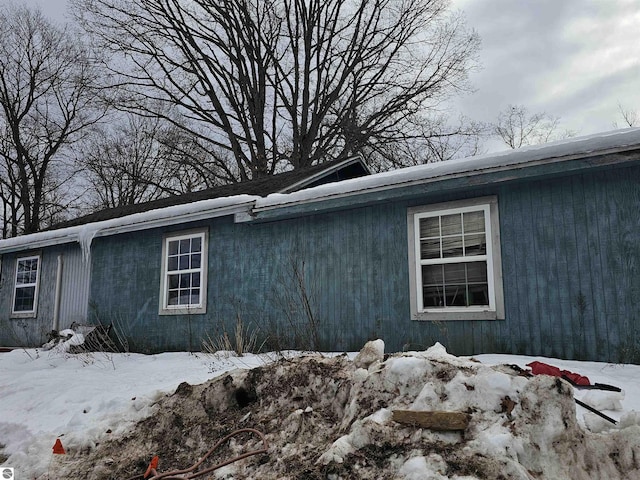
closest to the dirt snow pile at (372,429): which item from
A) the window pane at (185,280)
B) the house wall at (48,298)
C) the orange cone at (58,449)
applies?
the orange cone at (58,449)

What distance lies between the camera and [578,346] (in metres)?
5.86

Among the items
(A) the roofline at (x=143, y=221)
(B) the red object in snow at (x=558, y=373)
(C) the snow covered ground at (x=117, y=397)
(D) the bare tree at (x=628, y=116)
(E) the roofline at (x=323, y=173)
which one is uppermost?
(D) the bare tree at (x=628, y=116)

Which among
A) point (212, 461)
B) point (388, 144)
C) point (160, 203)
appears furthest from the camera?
point (388, 144)

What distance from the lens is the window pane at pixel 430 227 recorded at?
6.94 m

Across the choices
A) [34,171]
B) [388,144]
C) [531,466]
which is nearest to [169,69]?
[34,171]

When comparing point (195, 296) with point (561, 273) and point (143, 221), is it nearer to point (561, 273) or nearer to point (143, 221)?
point (143, 221)

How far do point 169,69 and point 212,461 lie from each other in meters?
21.4

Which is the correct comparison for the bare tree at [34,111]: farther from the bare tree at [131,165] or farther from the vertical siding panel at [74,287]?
the vertical siding panel at [74,287]

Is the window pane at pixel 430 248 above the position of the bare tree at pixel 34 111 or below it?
below

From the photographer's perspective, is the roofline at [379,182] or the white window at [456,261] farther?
the white window at [456,261]

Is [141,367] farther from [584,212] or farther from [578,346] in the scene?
[584,212]

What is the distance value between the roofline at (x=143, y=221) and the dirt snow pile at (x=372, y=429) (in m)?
4.01

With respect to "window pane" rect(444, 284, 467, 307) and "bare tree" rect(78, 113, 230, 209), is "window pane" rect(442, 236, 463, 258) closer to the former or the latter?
"window pane" rect(444, 284, 467, 307)

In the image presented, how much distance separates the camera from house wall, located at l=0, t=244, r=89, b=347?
11109 millimetres
